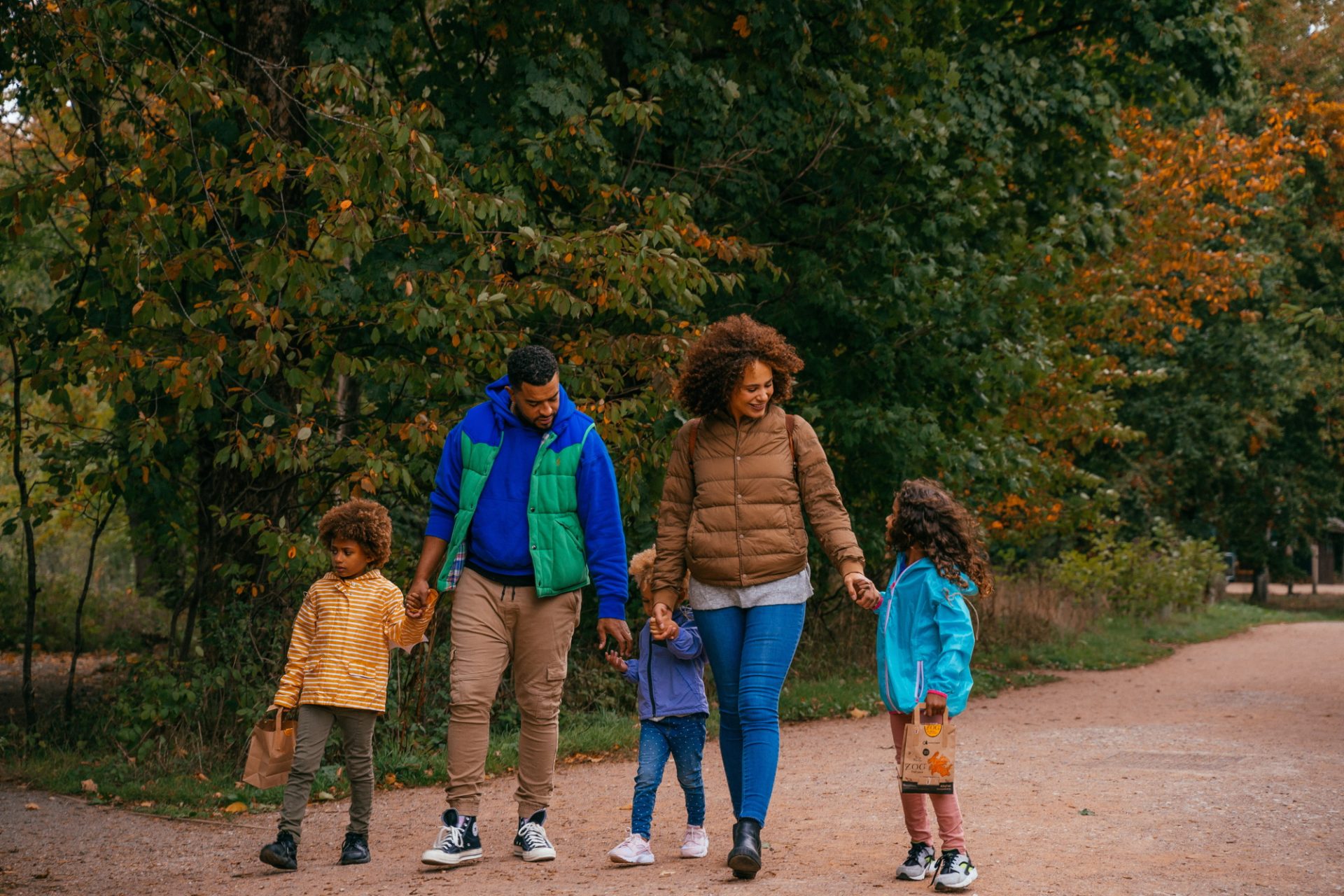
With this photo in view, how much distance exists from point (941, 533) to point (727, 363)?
41.6 inches

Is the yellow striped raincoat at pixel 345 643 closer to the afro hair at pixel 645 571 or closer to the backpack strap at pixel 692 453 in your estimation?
the afro hair at pixel 645 571

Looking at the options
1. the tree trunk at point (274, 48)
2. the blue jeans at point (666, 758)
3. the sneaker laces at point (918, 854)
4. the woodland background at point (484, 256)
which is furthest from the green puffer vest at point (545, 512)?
the tree trunk at point (274, 48)

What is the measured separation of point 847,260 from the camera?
11688 millimetres

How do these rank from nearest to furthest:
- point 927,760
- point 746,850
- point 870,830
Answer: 1. point 927,760
2. point 746,850
3. point 870,830

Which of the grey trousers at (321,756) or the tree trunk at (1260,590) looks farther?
the tree trunk at (1260,590)

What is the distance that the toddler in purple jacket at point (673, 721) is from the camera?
5590 millimetres

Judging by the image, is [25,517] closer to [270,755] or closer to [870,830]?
[270,755]

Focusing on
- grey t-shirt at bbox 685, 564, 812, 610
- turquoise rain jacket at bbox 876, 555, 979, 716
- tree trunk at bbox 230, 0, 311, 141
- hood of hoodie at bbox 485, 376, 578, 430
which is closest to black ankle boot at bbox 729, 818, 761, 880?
turquoise rain jacket at bbox 876, 555, 979, 716

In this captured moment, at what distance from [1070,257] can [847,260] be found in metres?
2.28

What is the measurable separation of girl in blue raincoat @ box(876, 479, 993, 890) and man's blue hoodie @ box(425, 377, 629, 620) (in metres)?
1.09

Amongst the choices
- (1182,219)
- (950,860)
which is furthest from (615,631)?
(1182,219)

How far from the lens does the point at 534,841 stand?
18.3ft

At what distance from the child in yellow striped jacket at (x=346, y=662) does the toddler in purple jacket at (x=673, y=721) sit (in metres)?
0.96

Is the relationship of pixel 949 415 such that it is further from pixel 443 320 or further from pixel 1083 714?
pixel 443 320
